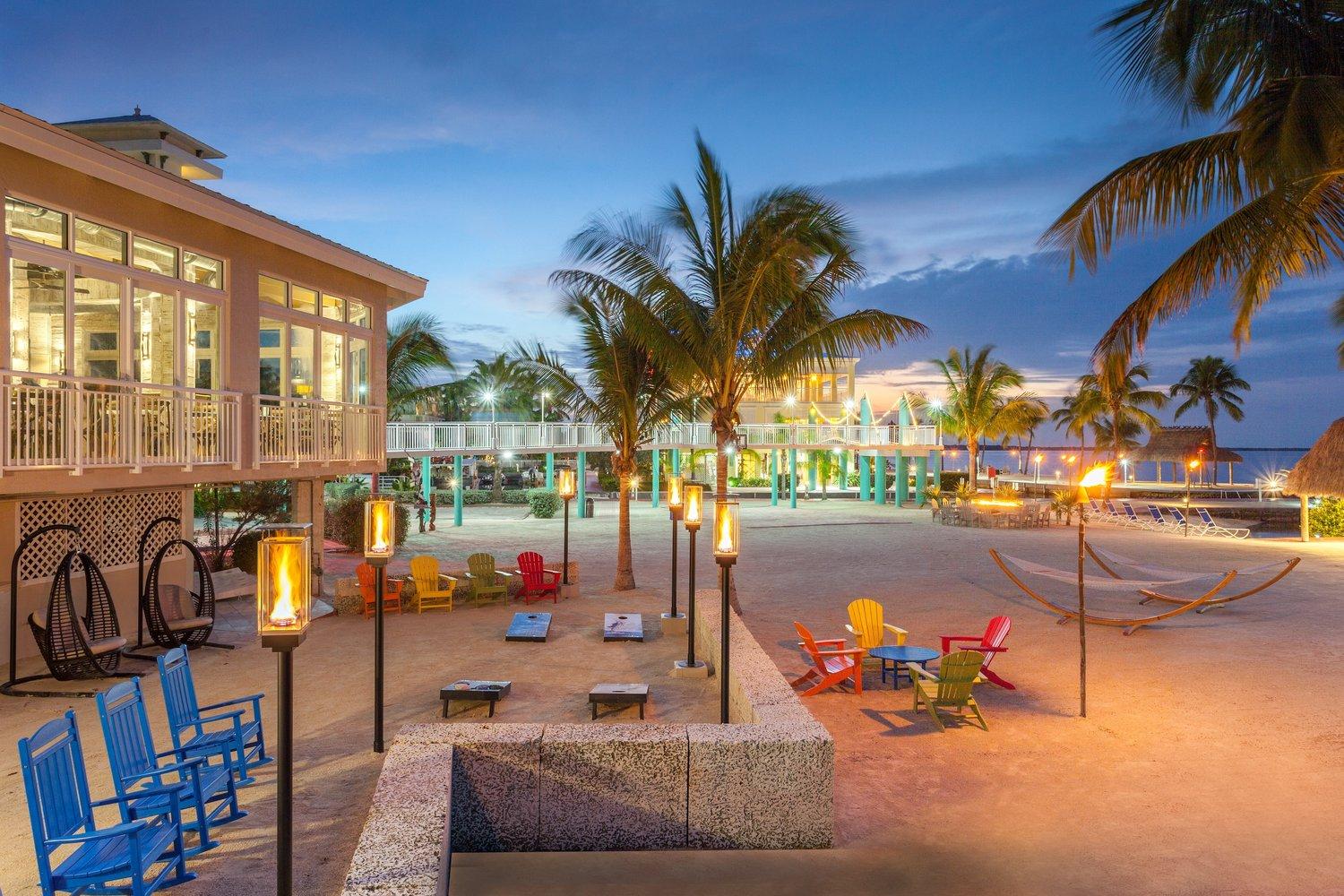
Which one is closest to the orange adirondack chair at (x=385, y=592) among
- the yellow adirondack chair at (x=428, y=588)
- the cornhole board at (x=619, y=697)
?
the yellow adirondack chair at (x=428, y=588)

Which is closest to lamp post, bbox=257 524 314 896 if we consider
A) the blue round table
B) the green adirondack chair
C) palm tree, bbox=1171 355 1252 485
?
the blue round table

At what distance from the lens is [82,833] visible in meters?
4.38

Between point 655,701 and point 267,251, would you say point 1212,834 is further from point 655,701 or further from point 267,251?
point 267,251

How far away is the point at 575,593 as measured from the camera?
14.9 m

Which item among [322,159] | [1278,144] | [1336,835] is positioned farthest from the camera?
[322,159]

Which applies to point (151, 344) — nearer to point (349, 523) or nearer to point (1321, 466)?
point (349, 523)

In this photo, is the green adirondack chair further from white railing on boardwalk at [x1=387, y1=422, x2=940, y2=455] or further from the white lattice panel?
white railing on boardwalk at [x1=387, y1=422, x2=940, y2=455]

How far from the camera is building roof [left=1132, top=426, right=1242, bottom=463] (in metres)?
50.8

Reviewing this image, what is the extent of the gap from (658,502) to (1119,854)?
33545 millimetres

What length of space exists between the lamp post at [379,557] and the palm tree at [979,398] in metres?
32.2

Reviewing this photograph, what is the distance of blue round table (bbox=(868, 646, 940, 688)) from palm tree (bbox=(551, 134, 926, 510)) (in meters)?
3.57

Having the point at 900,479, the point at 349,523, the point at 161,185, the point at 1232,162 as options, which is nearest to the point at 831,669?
the point at 1232,162

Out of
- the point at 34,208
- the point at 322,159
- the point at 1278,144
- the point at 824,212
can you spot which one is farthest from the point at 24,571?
the point at 322,159

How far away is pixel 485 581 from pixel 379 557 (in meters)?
7.08
